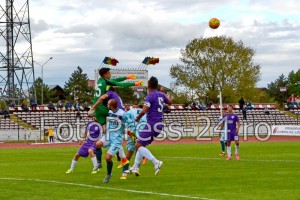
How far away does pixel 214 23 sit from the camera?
3425 cm

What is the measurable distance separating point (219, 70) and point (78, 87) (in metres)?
57.9

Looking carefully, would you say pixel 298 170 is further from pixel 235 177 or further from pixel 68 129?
pixel 68 129

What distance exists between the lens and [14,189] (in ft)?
47.0

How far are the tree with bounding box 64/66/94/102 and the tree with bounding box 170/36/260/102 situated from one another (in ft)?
164

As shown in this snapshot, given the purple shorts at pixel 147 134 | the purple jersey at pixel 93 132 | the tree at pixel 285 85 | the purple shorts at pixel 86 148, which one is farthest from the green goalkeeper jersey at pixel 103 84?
the tree at pixel 285 85

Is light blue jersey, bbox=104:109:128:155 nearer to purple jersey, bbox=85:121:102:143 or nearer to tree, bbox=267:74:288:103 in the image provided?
purple jersey, bbox=85:121:102:143

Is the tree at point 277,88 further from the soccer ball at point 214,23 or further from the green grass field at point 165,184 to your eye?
the green grass field at point 165,184

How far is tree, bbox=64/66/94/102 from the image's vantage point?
14530 cm

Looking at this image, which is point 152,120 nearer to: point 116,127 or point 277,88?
point 116,127

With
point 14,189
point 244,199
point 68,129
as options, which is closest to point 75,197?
point 14,189

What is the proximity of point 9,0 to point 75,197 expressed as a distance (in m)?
60.2

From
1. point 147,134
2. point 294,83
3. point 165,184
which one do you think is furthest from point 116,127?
point 294,83

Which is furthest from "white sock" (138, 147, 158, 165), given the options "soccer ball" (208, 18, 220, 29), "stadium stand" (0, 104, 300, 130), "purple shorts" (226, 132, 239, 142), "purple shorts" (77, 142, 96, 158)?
"stadium stand" (0, 104, 300, 130)

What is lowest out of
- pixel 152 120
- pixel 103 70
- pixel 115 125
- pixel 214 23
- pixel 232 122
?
pixel 232 122
